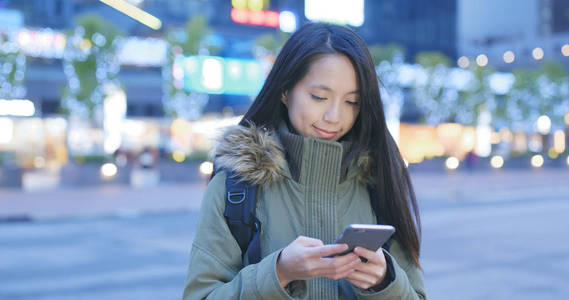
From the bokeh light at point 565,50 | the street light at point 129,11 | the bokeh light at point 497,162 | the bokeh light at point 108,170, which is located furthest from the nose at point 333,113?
the bokeh light at point 565,50

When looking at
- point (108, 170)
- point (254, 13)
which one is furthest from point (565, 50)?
point (108, 170)

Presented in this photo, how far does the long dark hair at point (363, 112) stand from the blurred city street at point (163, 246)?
5.20m

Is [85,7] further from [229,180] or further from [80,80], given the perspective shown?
[229,180]

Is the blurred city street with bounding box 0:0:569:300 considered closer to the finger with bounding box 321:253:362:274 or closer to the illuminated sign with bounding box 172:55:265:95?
the illuminated sign with bounding box 172:55:265:95

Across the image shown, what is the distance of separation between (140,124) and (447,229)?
28288 millimetres

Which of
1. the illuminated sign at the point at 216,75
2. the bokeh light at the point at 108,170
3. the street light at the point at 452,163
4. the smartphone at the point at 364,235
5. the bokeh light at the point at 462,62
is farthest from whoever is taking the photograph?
the bokeh light at the point at 462,62

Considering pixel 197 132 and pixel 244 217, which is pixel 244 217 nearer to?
pixel 244 217

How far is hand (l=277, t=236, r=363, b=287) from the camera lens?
1574 mm

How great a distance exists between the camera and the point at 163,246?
33.7 ft

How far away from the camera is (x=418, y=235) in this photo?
2.07 m

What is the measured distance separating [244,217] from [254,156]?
0.22m

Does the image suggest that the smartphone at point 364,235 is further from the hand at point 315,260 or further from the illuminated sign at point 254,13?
the illuminated sign at point 254,13

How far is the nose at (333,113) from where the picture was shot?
6.29 ft

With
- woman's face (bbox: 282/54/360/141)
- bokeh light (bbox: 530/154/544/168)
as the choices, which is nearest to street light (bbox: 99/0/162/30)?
woman's face (bbox: 282/54/360/141)
